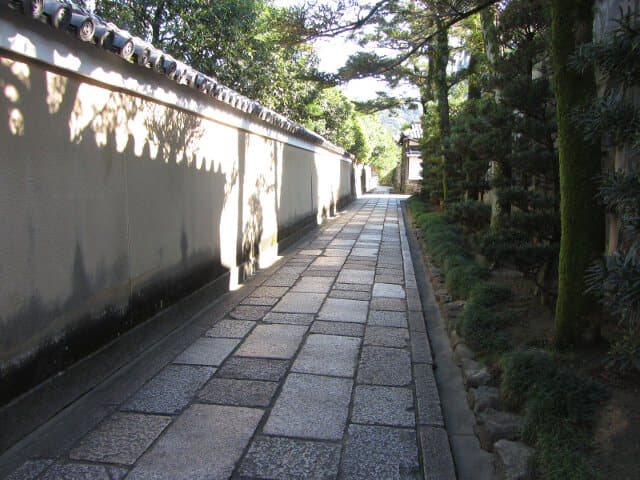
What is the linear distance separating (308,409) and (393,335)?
72.6 inches

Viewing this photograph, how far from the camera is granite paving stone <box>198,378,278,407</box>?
11.2 feet

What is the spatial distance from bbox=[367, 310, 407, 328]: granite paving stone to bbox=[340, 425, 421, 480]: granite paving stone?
2.25 meters

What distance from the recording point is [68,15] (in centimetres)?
308

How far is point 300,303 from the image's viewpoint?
610cm

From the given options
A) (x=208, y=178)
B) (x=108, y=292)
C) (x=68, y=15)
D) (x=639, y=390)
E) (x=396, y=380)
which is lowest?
(x=396, y=380)

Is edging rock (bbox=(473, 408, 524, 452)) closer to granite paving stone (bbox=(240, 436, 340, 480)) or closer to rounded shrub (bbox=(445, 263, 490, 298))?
granite paving stone (bbox=(240, 436, 340, 480))

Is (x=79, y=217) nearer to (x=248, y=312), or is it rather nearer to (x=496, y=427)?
(x=248, y=312)

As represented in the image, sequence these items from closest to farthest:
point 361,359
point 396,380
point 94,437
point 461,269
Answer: point 94,437
point 396,380
point 361,359
point 461,269

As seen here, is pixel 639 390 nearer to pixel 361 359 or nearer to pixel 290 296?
pixel 361 359

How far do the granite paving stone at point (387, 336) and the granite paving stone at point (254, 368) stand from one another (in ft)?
3.33

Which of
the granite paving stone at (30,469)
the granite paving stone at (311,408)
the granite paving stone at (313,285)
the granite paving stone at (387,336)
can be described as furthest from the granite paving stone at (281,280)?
the granite paving stone at (30,469)

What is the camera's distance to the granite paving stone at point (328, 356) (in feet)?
13.2

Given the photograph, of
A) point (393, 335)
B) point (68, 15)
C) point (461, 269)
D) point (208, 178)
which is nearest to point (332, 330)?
point (393, 335)

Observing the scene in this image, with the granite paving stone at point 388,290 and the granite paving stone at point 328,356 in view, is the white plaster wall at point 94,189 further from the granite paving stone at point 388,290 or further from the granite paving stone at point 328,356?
the granite paving stone at point 388,290
